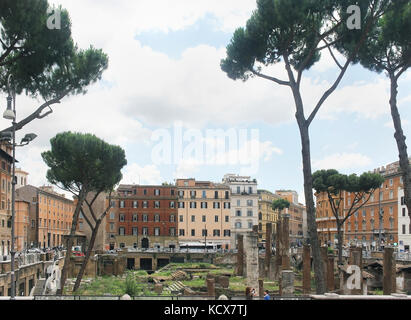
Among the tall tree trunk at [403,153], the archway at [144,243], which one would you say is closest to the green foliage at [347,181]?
the tall tree trunk at [403,153]

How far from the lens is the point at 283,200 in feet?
298

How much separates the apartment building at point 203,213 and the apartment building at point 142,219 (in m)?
1.43

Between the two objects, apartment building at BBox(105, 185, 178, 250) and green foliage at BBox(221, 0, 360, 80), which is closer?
green foliage at BBox(221, 0, 360, 80)

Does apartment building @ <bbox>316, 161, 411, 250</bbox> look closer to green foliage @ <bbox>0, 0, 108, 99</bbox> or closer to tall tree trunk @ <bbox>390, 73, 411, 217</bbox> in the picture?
tall tree trunk @ <bbox>390, 73, 411, 217</bbox>

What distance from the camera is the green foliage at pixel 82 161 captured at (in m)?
32.2

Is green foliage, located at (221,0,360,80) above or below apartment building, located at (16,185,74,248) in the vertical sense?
above

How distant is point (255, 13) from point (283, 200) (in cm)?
7448

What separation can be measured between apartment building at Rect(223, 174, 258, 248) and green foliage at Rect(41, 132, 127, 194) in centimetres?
4131

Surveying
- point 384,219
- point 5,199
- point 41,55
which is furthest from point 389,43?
point 384,219

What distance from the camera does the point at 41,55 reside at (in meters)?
16.1

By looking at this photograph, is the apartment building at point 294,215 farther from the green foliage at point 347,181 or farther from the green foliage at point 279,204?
the green foliage at point 347,181

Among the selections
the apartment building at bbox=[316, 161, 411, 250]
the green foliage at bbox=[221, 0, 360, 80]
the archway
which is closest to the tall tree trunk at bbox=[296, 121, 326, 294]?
the green foliage at bbox=[221, 0, 360, 80]

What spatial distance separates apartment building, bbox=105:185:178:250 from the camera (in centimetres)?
6912
